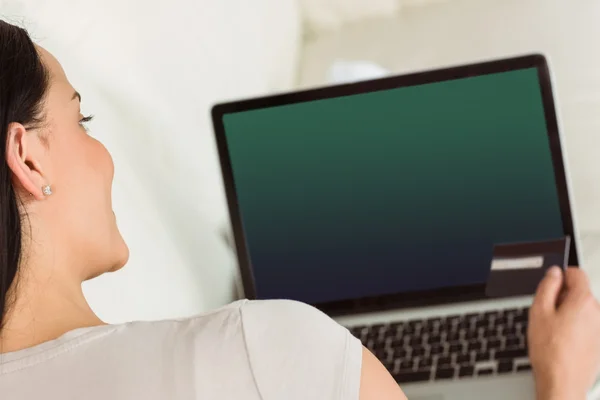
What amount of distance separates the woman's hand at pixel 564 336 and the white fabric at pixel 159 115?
0.46m

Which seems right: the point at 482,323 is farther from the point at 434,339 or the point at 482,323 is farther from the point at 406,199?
the point at 406,199

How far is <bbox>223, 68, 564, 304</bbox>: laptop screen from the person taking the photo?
888 mm

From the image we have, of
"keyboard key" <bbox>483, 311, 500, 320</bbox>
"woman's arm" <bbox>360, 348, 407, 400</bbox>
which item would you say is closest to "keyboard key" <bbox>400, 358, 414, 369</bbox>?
"keyboard key" <bbox>483, 311, 500, 320</bbox>

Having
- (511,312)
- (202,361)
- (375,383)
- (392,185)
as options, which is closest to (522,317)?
(511,312)

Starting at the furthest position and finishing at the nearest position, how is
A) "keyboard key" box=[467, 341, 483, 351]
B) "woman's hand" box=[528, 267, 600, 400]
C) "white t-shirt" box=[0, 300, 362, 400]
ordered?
"keyboard key" box=[467, 341, 483, 351]
"woman's hand" box=[528, 267, 600, 400]
"white t-shirt" box=[0, 300, 362, 400]

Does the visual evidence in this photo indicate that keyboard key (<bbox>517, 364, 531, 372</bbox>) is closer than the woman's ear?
No

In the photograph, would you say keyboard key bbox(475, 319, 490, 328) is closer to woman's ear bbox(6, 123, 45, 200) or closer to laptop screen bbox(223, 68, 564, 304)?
laptop screen bbox(223, 68, 564, 304)

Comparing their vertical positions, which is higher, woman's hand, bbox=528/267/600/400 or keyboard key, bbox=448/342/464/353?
woman's hand, bbox=528/267/600/400

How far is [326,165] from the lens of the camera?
946 mm

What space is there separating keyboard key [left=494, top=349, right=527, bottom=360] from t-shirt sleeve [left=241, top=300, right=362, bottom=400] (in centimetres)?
30

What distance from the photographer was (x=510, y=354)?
0.81 meters

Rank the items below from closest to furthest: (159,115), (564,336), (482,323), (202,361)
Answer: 1. (202,361)
2. (564,336)
3. (482,323)
4. (159,115)

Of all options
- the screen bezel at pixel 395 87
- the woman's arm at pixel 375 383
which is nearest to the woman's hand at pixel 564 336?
the screen bezel at pixel 395 87

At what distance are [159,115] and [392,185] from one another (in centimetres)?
35
